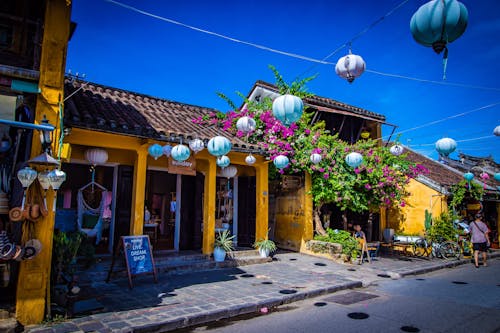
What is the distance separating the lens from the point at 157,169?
11.1m

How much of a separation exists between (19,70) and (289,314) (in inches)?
262

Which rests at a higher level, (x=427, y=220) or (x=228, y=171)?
(x=228, y=171)

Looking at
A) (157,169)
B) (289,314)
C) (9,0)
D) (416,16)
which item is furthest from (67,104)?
(416,16)

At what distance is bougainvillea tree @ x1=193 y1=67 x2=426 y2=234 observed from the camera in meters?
12.6

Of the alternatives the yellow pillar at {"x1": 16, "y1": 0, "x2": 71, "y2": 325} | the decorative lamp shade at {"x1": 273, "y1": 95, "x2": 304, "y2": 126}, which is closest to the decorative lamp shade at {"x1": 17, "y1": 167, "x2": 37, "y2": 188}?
the yellow pillar at {"x1": 16, "y1": 0, "x2": 71, "y2": 325}

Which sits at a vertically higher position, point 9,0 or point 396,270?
point 9,0

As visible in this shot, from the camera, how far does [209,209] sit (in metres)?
10.5

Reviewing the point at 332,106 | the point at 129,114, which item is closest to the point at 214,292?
the point at 129,114

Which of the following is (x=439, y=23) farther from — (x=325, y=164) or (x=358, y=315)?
(x=325, y=164)

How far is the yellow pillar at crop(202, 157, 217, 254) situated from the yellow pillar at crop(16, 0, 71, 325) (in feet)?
17.6

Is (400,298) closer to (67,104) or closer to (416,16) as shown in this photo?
(416,16)

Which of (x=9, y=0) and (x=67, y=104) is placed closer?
(x=9, y=0)

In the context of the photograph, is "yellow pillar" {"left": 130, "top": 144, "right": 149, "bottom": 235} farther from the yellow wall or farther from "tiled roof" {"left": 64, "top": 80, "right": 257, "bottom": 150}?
the yellow wall

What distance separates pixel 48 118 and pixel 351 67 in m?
5.66
